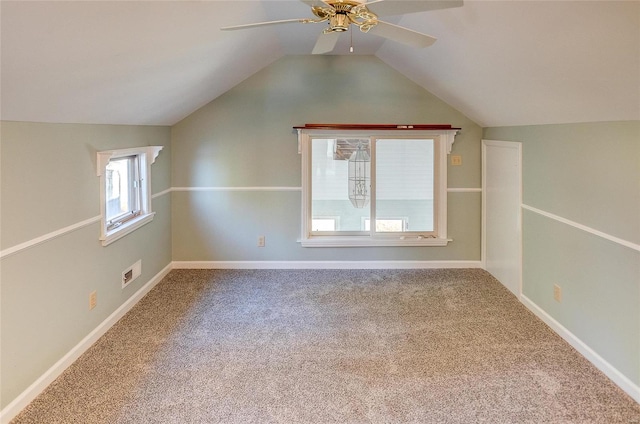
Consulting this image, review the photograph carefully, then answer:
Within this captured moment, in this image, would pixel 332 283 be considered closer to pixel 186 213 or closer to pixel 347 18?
pixel 186 213

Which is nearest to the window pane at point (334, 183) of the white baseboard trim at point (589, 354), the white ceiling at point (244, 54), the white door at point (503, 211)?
the white ceiling at point (244, 54)

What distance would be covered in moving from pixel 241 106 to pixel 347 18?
2.83 m

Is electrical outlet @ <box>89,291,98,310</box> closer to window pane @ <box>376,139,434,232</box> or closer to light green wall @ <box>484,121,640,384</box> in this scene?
window pane @ <box>376,139,434,232</box>

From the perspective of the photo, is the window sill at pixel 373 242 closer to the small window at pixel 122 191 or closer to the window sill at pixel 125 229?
the window sill at pixel 125 229

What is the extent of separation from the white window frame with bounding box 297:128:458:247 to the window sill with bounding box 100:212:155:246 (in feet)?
5.45

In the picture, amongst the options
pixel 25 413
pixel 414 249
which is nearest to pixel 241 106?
pixel 414 249

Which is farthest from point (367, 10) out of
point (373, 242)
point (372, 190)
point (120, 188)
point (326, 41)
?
point (373, 242)

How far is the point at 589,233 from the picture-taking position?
2662 millimetres

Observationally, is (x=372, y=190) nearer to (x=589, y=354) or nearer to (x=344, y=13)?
(x=589, y=354)

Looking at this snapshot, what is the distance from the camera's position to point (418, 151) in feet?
15.2

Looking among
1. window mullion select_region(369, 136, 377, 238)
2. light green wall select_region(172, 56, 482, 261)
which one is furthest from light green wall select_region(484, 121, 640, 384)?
window mullion select_region(369, 136, 377, 238)

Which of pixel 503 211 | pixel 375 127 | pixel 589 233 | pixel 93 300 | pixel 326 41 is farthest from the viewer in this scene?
pixel 375 127

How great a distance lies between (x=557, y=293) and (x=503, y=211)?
118 cm

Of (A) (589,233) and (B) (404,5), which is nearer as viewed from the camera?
(B) (404,5)
